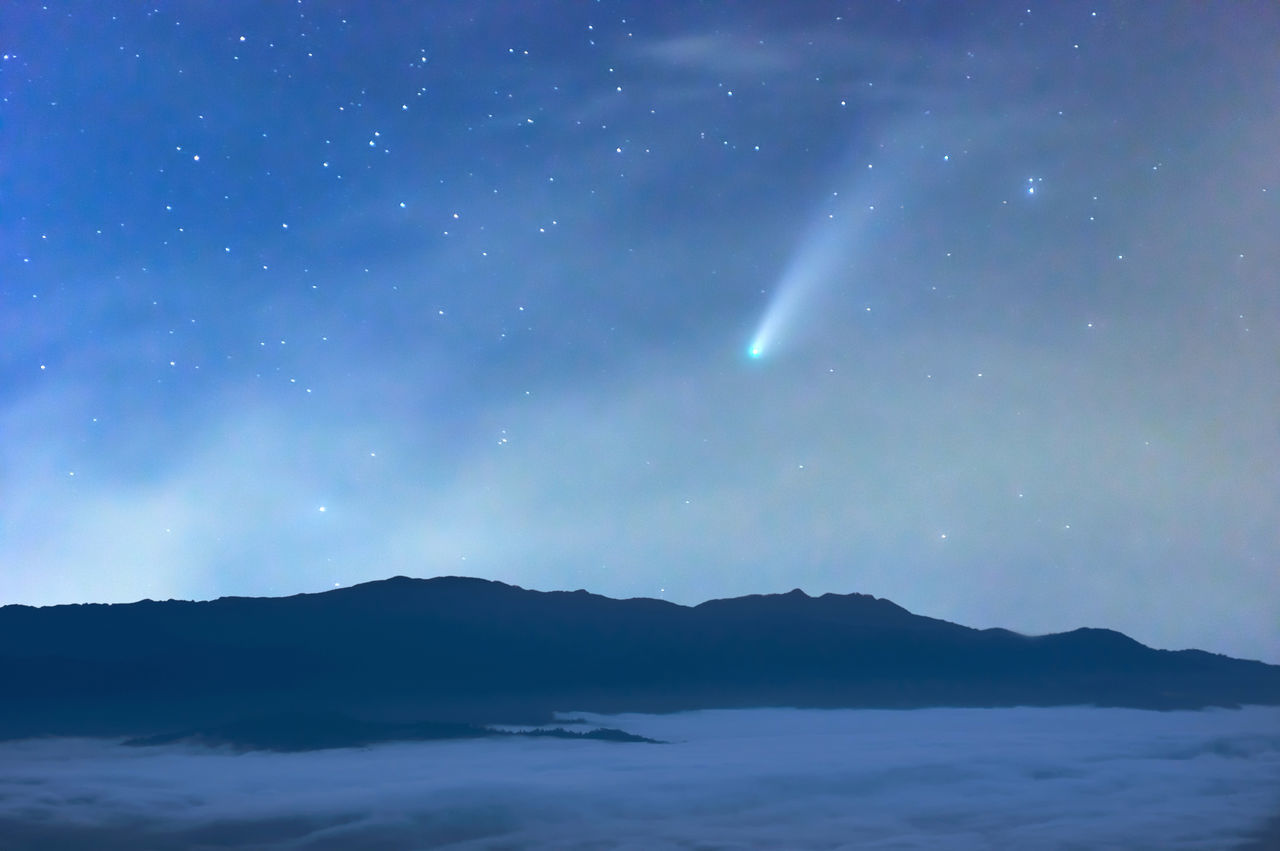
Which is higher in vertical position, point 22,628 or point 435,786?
point 22,628

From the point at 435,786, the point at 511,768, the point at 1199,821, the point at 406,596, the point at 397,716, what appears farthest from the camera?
the point at 406,596

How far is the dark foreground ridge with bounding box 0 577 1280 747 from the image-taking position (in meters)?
93.4

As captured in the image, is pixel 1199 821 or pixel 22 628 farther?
pixel 22 628

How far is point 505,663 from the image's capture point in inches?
4363

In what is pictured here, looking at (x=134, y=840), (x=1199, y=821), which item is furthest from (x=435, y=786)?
(x=1199, y=821)

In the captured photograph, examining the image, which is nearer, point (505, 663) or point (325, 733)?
point (325, 733)

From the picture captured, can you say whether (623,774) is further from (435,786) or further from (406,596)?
(406,596)

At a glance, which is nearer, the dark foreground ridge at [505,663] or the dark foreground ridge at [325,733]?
the dark foreground ridge at [325,733]

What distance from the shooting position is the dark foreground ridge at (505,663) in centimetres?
9338

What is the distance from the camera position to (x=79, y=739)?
80.3 meters

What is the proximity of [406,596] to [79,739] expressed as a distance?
4440cm

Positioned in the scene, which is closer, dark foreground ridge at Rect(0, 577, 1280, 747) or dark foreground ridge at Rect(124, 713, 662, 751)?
dark foreground ridge at Rect(124, 713, 662, 751)

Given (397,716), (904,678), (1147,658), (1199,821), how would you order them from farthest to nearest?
1. (1147,658)
2. (904,678)
3. (397,716)
4. (1199,821)

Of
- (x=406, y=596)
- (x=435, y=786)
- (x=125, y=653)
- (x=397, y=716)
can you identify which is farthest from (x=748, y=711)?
(x=125, y=653)
